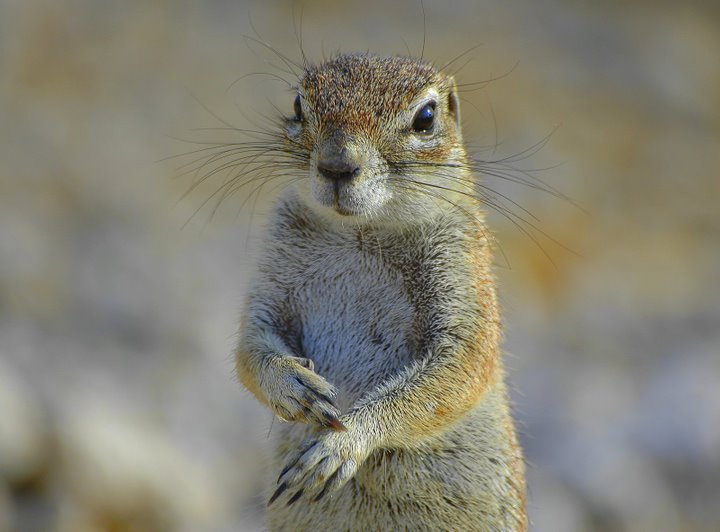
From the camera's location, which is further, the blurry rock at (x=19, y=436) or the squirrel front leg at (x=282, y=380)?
the blurry rock at (x=19, y=436)

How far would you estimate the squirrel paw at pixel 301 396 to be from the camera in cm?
303

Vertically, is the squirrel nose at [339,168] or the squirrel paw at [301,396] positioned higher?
the squirrel nose at [339,168]

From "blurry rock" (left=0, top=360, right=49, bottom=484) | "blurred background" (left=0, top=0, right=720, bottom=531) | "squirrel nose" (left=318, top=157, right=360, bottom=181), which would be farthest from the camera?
"blurred background" (left=0, top=0, right=720, bottom=531)

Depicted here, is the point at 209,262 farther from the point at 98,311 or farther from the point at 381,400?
the point at 381,400

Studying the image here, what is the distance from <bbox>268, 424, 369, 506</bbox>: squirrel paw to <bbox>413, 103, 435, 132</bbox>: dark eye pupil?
1.04 m

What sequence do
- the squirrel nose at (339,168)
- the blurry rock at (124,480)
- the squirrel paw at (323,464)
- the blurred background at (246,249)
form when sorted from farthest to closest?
the blurred background at (246,249) < the blurry rock at (124,480) < the squirrel nose at (339,168) < the squirrel paw at (323,464)

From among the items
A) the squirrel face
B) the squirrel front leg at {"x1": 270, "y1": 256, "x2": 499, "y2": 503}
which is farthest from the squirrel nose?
the squirrel front leg at {"x1": 270, "y1": 256, "x2": 499, "y2": 503}

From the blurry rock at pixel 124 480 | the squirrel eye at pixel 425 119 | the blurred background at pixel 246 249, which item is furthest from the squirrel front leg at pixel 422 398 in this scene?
the blurry rock at pixel 124 480

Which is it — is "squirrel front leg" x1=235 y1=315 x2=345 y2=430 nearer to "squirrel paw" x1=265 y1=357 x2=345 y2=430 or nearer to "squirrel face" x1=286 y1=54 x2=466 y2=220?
"squirrel paw" x1=265 y1=357 x2=345 y2=430

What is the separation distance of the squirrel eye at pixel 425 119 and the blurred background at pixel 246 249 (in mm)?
3562

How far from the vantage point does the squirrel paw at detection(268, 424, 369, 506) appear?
9.77 ft

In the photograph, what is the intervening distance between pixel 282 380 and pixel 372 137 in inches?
31.9

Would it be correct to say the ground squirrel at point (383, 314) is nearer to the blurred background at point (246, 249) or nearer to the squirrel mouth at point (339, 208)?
the squirrel mouth at point (339, 208)

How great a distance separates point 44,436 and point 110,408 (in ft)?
2.80
